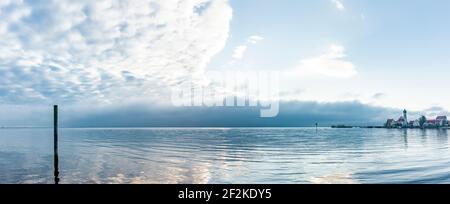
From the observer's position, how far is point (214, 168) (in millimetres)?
30578

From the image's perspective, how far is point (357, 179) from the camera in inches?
960

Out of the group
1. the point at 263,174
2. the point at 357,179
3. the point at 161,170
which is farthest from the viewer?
the point at 161,170

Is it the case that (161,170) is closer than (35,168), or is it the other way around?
(161,170)
